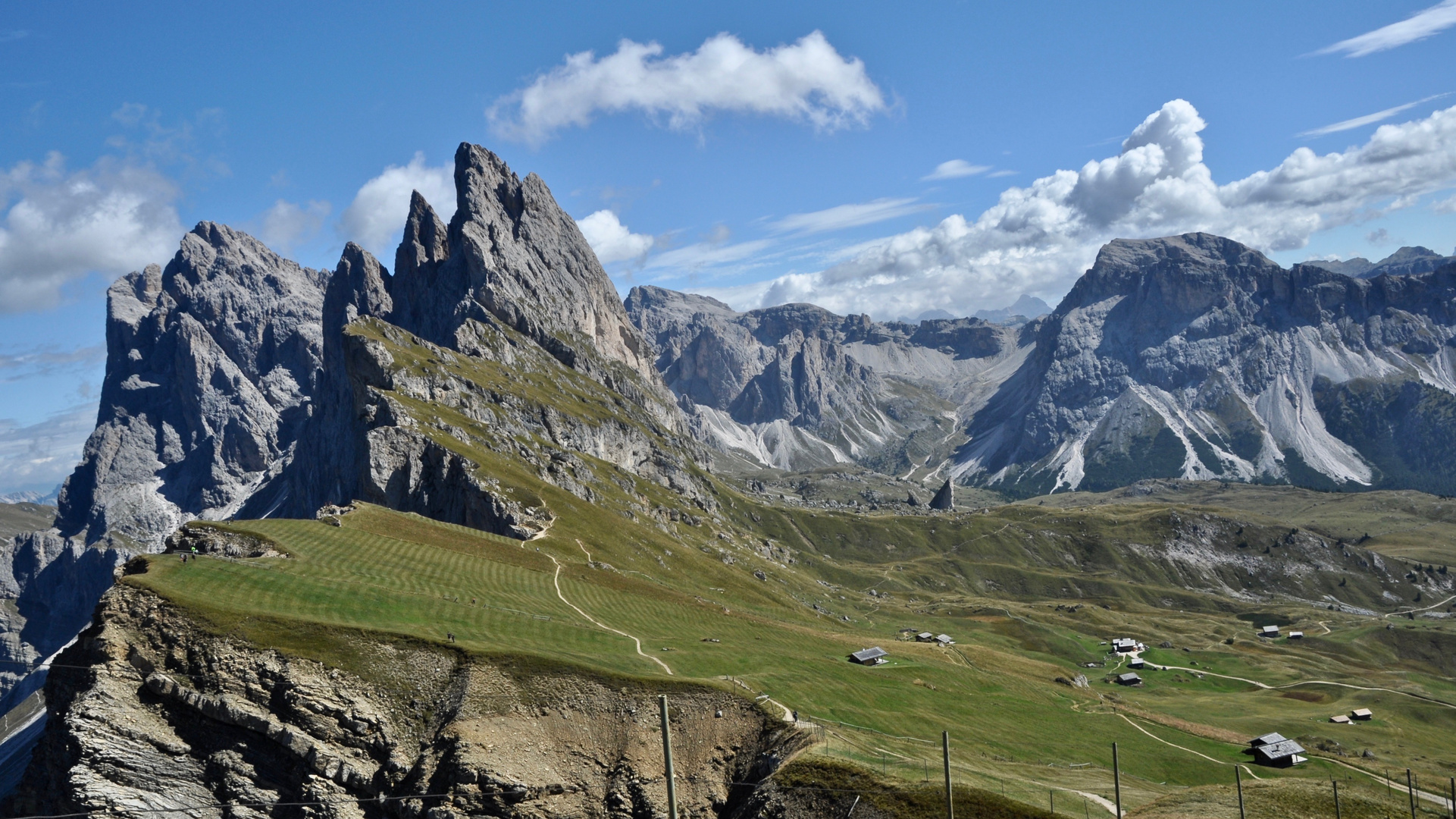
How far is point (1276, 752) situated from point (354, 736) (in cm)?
8557

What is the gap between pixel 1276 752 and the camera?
85.6m

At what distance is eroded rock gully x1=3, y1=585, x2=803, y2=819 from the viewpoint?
167 ft

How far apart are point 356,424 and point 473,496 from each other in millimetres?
51510

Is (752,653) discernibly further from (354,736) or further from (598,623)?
(354,736)

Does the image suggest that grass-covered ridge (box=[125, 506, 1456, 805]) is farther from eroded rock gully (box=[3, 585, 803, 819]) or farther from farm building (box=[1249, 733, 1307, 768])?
farm building (box=[1249, 733, 1307, 768])

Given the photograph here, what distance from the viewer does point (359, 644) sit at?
58.2 metres

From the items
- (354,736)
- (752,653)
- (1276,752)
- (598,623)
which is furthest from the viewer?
(1276,752)

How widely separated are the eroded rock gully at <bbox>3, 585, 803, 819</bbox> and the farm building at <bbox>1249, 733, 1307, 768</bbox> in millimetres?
58513

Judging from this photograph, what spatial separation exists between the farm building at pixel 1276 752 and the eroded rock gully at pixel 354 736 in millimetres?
58513

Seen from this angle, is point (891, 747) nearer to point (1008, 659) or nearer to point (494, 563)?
point (494, 563)

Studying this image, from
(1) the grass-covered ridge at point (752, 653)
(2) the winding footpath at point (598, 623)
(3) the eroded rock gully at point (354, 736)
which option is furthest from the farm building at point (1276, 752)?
(2) the winding footpath at point (598, 623)

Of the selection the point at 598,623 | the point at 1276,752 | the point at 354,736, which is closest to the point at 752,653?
the point at 598,623

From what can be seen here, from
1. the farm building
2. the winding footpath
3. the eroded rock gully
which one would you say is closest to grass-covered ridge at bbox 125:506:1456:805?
the winding footpath

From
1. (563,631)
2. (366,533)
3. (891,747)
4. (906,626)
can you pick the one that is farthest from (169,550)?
(906,626)
